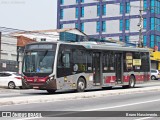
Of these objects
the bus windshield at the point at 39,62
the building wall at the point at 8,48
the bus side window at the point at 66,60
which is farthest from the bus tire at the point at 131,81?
the building wall at the point at 8,48

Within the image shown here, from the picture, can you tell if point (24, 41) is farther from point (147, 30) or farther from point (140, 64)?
point (147, 30)

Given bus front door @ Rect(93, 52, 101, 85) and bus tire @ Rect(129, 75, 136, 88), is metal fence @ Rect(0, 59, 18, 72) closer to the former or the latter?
bus tire @ Rect(129, 75, 136, 88)

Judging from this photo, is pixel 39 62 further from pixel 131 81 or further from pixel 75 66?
pixel 131 81

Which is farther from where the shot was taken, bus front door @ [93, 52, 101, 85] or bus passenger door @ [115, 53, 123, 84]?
bus passenger door @ [115, 53, 123, 84]

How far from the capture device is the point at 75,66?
2642 centimetres

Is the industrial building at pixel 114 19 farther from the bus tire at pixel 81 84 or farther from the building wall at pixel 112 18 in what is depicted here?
the bus tire at pixel 81 84

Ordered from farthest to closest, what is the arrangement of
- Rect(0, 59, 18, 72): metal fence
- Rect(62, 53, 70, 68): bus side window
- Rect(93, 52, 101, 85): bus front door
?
Rect(0, 59, 18, 72): metal fence → Rect(93, 52, 101, 85): bus front door → Rect(62, 53, 70, 68): bus side window

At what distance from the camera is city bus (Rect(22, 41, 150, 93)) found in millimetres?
25078

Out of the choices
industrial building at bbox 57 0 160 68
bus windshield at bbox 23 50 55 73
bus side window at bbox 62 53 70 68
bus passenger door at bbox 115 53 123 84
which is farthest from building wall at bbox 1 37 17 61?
industrial building at bbox 57 0 160 68

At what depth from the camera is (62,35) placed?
210ft

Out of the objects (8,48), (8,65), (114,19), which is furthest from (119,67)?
(114,19)

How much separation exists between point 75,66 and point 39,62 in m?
2.36

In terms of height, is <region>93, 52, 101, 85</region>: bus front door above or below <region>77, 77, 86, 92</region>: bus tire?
above

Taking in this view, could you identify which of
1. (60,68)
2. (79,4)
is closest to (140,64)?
(60,68)
